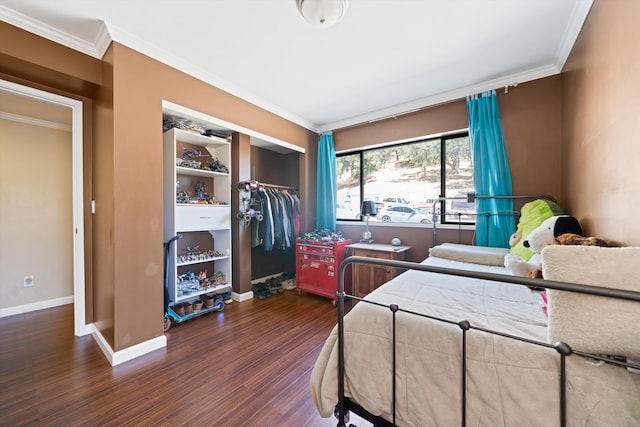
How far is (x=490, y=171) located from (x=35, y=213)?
17.3 ft

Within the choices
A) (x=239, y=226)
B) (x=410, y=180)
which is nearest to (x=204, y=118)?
(x=239, y=226)

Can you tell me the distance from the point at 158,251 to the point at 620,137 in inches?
125

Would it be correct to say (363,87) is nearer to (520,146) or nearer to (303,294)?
(520,146)

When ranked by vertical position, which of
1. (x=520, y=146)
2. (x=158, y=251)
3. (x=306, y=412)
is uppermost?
(x=520, y=146)

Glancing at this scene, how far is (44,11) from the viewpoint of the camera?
166cm

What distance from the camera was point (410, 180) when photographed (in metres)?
3.33

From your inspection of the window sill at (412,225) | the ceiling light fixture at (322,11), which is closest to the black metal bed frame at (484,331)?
the ceiling light fixture at (322,11)

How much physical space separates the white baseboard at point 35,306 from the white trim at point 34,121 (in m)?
2.14

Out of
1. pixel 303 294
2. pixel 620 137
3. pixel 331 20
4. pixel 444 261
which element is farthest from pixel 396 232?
pixel 331 20

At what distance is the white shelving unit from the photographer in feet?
8.12

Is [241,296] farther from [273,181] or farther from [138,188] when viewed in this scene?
[273,181]

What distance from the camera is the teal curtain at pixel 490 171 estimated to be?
2.50m

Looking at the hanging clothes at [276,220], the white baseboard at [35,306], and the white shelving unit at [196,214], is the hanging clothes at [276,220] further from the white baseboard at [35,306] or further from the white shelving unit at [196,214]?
the white baseboard at [35,306]

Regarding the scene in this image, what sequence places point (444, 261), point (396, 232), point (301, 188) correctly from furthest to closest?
point (301, 188) → point (396, 232) → point (444, 261)
